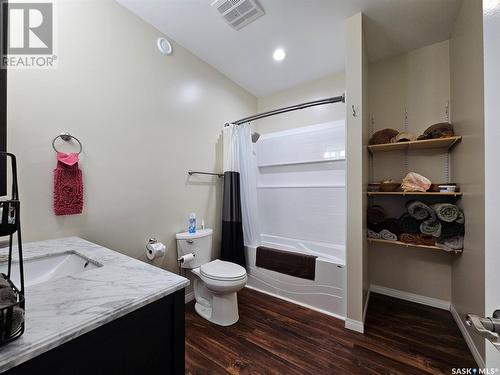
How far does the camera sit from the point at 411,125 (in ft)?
7.25

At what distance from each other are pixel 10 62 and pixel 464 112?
120 inches

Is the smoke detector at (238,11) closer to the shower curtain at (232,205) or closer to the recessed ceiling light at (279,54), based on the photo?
the recessed ceiling light at (279,54)

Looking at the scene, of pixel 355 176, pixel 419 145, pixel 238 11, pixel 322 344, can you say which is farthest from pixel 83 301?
pixel 419 145

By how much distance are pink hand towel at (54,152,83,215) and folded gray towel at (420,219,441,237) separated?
275 centimetres

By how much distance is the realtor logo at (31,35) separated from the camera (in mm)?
1195

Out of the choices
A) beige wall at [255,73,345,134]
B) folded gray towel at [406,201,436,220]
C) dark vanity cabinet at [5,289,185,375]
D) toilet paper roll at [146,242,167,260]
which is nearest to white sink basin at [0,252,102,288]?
dark vanity cabinet at [5,289,185,375]

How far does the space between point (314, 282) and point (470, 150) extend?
5.23 ft

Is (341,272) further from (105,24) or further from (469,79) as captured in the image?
(105,24)

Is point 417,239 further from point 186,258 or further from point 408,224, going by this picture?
point 186,258

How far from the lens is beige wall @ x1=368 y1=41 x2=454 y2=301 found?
6.78ft

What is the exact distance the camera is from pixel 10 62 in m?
1.19

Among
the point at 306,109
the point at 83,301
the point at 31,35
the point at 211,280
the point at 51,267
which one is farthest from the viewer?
the point at 306,109

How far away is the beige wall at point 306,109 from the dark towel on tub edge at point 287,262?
1653 millimetres

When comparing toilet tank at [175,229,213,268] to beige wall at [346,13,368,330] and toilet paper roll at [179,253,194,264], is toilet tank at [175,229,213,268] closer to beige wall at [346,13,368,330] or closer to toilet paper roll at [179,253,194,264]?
toilet paper roll at [179,253,194,264]
